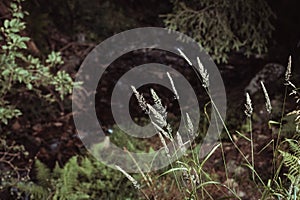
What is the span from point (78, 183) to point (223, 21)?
208 cm

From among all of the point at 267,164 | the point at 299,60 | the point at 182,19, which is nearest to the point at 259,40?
the point at 299,60

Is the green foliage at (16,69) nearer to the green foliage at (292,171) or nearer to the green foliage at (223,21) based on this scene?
the green foliage at (223,21)

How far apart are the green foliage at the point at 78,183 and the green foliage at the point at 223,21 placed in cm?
163

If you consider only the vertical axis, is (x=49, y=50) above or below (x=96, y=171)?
above

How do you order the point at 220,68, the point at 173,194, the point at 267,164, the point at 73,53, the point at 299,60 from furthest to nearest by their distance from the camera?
the point at 73,53, the point at 220,68, the point at 299,60, the point at 267,164, the point at 173,194

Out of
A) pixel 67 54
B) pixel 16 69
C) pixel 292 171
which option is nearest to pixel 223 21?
pixel 16 69

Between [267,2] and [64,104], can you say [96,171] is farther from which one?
[267,2]

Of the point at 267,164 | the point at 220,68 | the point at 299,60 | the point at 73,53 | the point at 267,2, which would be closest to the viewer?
the point at 267,164

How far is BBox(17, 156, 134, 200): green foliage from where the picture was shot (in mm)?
3496

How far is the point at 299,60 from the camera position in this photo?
4.45 metres

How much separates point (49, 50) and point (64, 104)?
83 cm

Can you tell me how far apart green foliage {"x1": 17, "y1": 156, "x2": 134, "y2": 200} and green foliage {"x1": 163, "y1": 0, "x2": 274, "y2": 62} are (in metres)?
1.63

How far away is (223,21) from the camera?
441 centimetres

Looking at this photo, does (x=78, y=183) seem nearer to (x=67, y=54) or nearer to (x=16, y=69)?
(x=16, y=69)
